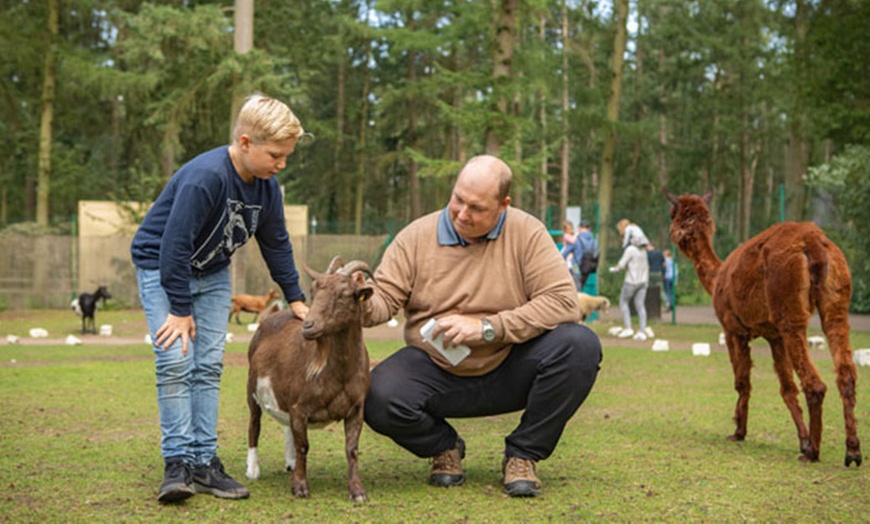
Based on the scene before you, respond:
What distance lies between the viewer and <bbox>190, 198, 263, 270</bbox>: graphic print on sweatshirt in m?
5.54

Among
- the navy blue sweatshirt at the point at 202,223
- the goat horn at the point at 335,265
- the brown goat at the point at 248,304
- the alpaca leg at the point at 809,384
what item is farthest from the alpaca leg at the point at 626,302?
the goat horn at the point at 335,265

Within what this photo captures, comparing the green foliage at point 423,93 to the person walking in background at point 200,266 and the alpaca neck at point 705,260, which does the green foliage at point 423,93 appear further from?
the person walking in background at point 200,266

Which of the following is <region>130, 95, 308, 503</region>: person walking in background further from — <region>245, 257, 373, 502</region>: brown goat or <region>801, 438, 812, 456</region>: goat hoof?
<region>801, 438, 812, 456</region>: goat hoof

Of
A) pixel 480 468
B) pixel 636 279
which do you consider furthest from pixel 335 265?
pixel 636 279

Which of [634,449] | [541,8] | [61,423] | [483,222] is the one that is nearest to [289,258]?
[483,222]

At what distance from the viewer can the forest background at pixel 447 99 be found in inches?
973

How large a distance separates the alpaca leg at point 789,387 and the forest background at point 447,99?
14304 mm

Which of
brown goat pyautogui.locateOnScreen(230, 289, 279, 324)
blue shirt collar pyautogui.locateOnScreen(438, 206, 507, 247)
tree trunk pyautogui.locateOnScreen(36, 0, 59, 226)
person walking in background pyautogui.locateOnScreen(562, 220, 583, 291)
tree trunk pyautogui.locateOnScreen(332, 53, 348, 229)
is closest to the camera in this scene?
blue shirt collar pyautogui.locateOnScreen(438, 206, 507, 247)

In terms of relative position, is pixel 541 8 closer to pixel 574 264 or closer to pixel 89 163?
pixel 574 264

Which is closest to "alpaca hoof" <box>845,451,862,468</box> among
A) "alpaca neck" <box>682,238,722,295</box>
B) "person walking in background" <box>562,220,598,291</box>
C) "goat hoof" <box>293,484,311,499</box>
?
"alpaca neck" <box>682,238,722,295</box>

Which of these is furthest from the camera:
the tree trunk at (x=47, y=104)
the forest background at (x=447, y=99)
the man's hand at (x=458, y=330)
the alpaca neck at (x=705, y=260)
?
the tree trunk at (x=47, y=104)

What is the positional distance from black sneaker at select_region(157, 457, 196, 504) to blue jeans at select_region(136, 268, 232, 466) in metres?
0.05

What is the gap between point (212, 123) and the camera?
30.8 m

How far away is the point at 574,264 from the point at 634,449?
1358cm
